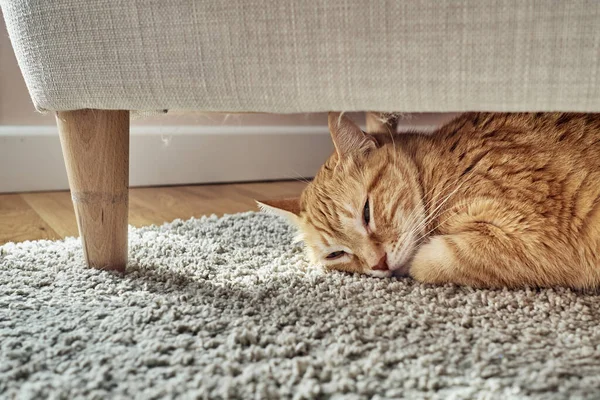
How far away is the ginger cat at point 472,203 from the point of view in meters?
1.01

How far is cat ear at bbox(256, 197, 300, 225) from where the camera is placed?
1.33 metres

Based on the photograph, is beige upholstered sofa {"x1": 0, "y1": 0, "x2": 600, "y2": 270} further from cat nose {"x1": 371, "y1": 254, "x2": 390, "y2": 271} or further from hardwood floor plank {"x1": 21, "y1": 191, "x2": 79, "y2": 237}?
hardwood floor plank {"x1": 21, "y1": 191, "x2": 79, "y2": 237}

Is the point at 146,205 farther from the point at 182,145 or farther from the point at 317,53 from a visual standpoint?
the point at 317,53

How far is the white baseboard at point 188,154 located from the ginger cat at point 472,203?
1.21 m

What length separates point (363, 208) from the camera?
117 centimetres

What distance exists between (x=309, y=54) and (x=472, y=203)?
0.45m

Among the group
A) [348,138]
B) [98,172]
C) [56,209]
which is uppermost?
[56,209]

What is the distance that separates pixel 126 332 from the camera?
0.81 metres

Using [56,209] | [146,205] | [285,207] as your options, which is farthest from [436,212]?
[56,209]

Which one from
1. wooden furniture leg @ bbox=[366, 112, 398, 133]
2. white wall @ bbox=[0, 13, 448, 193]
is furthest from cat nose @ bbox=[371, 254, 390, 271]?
white wall @ bbox=[0, 13, 448, 193]

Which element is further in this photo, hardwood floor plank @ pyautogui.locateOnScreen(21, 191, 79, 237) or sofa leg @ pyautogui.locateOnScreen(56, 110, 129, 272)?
hardwood floor plank @ pyautogui.locateOnScreen(21, 191, 79, 237)

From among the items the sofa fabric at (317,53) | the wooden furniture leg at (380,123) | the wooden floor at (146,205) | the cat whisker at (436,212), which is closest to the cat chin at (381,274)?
the cat whisker at (436,212)

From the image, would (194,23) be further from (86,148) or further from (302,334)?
(302,334)

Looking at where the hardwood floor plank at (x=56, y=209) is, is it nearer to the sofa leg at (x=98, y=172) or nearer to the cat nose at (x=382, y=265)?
the sofa leg at (x=98, y=172)
